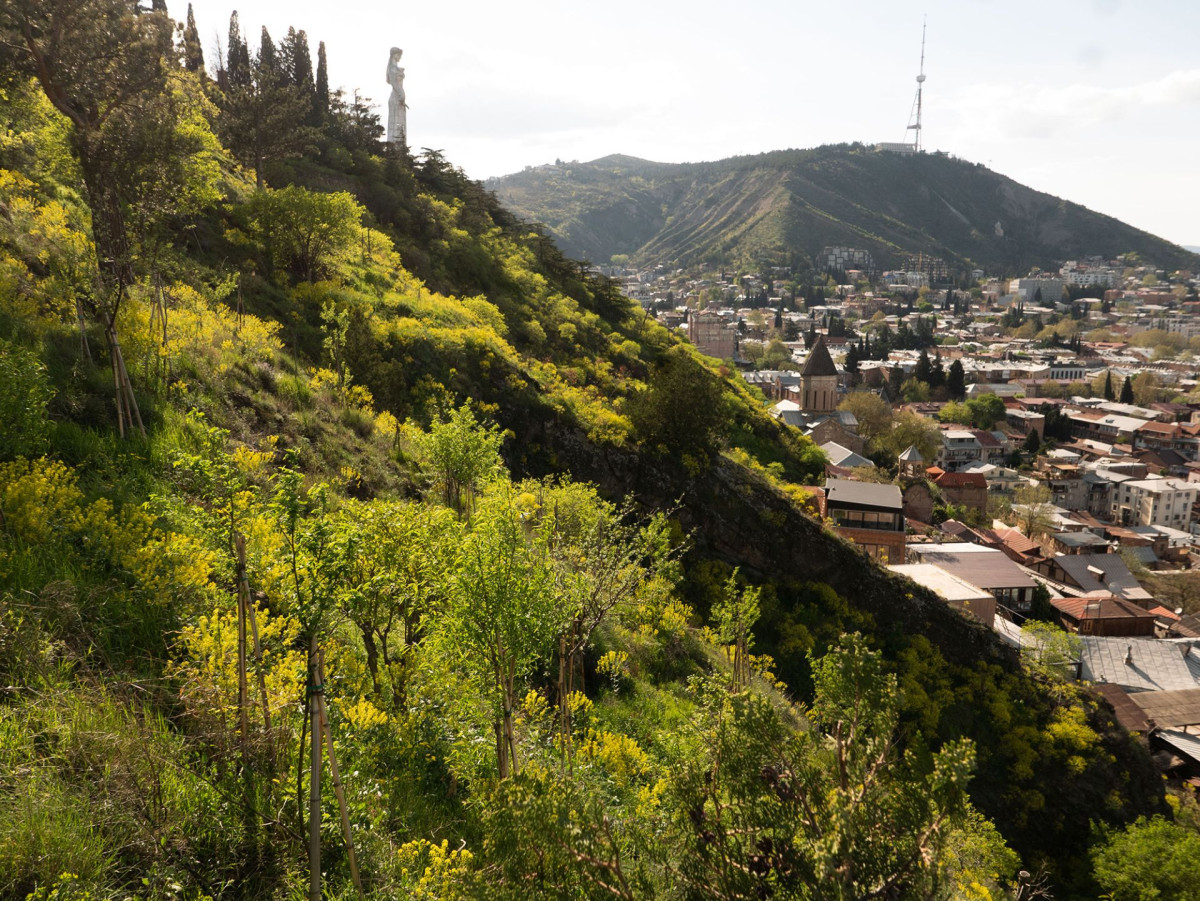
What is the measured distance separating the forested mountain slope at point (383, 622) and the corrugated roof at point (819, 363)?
4251cm

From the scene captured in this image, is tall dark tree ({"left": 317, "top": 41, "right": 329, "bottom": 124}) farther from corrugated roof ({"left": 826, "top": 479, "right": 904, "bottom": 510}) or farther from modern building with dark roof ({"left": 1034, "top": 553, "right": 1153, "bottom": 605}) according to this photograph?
modern building with dark roof ({"left": 1034, "top": 553, "right": 1153, "bottom": 605})

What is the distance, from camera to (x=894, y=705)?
12.8 feet

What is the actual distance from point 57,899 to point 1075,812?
2325 centimetres

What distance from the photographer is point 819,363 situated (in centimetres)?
6125

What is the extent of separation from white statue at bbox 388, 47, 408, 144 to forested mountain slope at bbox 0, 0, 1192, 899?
33.5 metres

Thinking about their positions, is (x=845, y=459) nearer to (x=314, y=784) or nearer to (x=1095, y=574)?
(x=1095, y=574)

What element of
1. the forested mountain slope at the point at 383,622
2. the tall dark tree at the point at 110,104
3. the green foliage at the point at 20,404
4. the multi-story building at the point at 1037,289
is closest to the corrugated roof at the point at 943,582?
the forested mountain slope at the point at 383,622

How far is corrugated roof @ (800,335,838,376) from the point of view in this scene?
6034cm

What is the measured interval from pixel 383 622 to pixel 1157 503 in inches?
2904

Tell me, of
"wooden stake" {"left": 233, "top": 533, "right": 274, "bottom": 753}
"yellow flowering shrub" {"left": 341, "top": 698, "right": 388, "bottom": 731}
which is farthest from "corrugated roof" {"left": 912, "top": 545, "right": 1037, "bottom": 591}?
"wooden stake" {"left": 233, "top": 533, "right": 274, "bottom": 753}

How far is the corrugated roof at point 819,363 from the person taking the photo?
198 feet

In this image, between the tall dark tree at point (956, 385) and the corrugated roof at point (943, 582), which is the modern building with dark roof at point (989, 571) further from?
the tall dark tree at point (956, 385)

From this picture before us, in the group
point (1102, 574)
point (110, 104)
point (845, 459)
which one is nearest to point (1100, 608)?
point (1102, 574)

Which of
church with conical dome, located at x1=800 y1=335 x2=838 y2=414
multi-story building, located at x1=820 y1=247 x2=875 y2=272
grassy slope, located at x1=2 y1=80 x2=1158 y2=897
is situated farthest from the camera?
multi-story building, located at x1=820 y1=247 x2=875 y2=272
